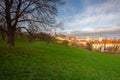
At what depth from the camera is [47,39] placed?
24953mm

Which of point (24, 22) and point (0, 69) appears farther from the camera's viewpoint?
point (24, 22)

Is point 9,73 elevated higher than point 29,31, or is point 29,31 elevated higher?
point 29,31

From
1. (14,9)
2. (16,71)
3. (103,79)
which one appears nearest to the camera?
(16,71)

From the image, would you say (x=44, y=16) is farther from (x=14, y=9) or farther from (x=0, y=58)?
(x=0, y=58)

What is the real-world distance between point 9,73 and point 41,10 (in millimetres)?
13447

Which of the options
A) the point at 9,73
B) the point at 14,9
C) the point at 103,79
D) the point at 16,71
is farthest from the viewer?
the point at 14,9

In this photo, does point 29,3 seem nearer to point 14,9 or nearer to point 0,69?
point 14,9

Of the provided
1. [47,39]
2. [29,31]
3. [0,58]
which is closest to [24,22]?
[29,31]

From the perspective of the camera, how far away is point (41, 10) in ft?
82.4

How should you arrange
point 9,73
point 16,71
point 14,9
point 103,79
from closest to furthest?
1. point 9,73
2. point 16,71
3. point 103,79
4. point 14,9

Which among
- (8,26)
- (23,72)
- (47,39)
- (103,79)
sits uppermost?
(8,26)

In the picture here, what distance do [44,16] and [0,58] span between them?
9961mm

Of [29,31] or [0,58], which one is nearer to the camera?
[0,58]

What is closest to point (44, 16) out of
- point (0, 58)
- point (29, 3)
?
point (29, 3)
